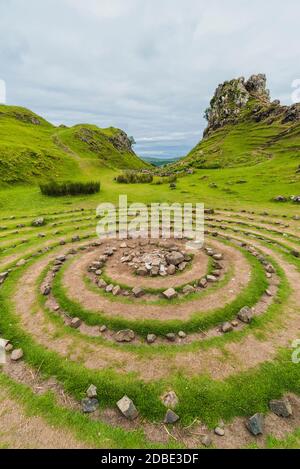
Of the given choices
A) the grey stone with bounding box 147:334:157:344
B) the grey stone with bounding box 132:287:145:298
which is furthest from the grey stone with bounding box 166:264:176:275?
the grey stone with bounding box 147:334:157:344

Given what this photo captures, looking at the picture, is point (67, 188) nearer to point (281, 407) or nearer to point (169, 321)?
point (169, 321)

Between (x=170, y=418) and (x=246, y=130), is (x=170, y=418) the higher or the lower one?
the lower one

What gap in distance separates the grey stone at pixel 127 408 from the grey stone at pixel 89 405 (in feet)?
2.76

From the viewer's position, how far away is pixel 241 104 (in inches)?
6501

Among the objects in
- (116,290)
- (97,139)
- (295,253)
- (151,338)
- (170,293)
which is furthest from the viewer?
(97,139)

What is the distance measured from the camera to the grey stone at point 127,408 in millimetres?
7773

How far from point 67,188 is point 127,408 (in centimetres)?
4599

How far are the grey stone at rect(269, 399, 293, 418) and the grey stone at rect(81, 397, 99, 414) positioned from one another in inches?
229

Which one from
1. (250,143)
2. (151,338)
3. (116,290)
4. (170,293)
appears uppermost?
(250,143)

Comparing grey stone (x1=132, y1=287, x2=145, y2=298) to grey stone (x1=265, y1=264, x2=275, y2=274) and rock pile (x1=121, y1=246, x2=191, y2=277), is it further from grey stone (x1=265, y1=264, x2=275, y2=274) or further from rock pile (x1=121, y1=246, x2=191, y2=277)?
grey stone (x1=265, y1=264, x2=275, y2=274)

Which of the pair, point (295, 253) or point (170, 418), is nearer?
point (170, 418)

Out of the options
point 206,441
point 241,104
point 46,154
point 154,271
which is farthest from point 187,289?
point 241,104

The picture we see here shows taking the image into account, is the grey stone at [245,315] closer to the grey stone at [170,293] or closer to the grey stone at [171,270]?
the grey stone at [170,293]
